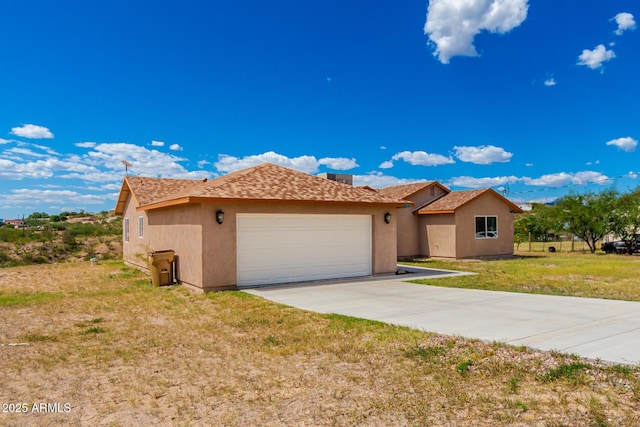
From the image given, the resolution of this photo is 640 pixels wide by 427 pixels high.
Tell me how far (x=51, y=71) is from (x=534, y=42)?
916 inches

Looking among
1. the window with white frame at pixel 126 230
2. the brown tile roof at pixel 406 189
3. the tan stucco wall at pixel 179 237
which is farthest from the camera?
the brown tile roof at pixel 406 189

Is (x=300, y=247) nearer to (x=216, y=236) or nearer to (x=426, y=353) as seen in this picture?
(x=216, y=236)

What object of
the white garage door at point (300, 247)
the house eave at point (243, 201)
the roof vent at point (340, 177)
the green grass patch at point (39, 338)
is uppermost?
the roof vent at point (340, 177)

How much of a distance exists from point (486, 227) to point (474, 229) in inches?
40.9

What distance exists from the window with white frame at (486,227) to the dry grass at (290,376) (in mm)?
16525

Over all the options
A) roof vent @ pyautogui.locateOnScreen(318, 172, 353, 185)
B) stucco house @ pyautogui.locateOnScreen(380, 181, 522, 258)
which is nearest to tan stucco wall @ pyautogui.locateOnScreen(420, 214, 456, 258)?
stucco house @ pyautogui.locateOnScreen(380, 181, 522, 258)

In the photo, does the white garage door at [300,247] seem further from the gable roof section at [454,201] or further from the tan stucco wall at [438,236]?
the tan stucco wall at [438,236]

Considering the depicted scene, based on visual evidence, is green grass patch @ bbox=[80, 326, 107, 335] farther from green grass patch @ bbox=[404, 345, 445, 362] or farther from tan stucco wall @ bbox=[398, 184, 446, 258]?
tan stucco wall @ bbox=[398, 184, 446, 258]

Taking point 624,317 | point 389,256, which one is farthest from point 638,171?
point 624,317

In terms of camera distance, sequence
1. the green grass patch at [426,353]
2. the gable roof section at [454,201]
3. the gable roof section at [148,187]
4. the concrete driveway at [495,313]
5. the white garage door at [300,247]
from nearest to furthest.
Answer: the green grass patch at [426,353], the concrete driveway at [495,313], the white garage door at [300,247], the gable roof section at [148,187], the gable roof section at [454,201]

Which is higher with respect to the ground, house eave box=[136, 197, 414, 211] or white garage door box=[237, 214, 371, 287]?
house eave box=[136, 197, 414, 211]

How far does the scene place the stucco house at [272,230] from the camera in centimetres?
1122

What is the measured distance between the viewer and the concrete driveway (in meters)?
5.62

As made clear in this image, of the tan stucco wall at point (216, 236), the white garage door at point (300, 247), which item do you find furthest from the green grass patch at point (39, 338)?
the white garage door at point (300, 247)
